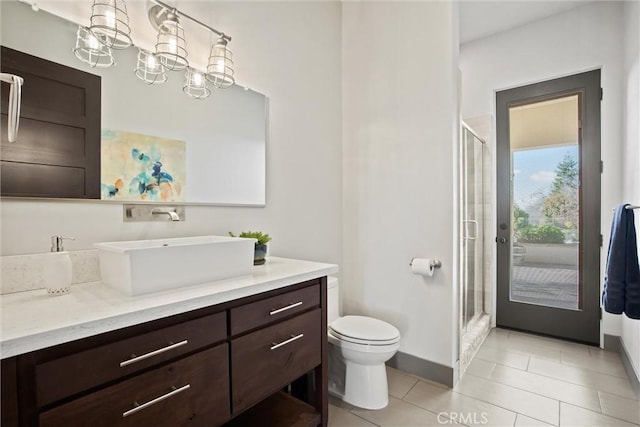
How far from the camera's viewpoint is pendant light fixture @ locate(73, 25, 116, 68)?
131 centimetres

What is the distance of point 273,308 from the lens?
1341 millimetres

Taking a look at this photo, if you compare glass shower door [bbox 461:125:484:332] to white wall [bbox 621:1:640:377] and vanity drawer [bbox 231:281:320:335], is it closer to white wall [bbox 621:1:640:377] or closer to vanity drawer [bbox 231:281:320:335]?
white wall [bbox 621:1:640:377]

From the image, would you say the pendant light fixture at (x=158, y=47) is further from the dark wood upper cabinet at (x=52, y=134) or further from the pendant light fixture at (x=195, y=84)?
the dark wood upper cabinet at (x=52, y=134)

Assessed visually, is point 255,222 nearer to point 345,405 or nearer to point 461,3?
point 345,405

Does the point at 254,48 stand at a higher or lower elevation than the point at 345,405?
higher

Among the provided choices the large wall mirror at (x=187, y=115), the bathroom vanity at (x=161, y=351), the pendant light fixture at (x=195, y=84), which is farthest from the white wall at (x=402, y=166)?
the pendant light fixture at (x=195, y=84)

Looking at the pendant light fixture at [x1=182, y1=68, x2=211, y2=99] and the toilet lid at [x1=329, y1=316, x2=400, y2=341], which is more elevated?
the pendant light fixture at [x1=182, y1=68, x2=211, y2=99]

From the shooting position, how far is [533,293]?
10.0 ft

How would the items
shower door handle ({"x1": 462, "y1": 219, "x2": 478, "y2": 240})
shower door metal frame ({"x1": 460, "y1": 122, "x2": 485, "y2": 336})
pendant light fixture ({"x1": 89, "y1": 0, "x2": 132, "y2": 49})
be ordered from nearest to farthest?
pendant light fixture ({"x1": 89, "y1": 0, "x2": 132, "y2": 49})
shower door metal frame ({"x1": 460, "y1": 122, "x2": 485, "y2": 336})
shower door handle ({"x1": 462, "y1": 219, "x2": 478, "y2": 240})

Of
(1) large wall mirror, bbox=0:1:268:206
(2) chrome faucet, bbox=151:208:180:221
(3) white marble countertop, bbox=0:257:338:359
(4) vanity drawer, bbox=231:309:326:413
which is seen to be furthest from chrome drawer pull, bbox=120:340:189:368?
(1) large wall mirror, bbox=0:1:268:206

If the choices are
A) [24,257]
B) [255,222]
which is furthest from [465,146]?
[24,257]

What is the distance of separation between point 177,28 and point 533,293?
3.54 m

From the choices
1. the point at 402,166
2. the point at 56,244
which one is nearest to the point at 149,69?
the point at 56,244

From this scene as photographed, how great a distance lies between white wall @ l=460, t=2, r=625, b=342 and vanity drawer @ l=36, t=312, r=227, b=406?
126 inches
